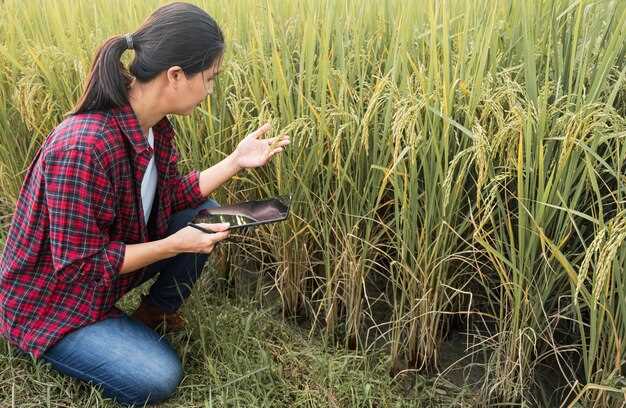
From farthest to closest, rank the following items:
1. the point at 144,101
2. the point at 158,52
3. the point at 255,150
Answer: the point at 255,150
the point at 144,101
the point at 158,52

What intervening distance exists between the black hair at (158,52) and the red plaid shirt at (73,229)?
57 millimetres

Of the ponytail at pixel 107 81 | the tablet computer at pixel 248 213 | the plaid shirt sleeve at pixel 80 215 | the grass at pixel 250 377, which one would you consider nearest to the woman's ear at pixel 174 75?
the ponytail at pixel 107 81

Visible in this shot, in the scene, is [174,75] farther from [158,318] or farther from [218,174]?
[158,318]

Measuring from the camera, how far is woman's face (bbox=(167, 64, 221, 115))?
5.02 feet

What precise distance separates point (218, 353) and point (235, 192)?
546 millimetres

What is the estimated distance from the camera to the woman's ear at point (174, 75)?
150cm

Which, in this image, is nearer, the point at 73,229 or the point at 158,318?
the point at 73,229

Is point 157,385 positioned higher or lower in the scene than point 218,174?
lower

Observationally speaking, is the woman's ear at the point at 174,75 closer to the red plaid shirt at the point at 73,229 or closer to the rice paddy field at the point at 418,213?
the red plaid shirt at the point at 73,229

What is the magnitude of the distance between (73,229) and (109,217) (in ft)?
0.32

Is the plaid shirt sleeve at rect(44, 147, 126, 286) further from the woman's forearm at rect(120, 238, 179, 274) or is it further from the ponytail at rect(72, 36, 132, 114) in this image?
the ponytail at rect(72, 36, 132, 114)

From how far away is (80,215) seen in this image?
1.50 metres

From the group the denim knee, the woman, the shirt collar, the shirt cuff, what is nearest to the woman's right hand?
the woman

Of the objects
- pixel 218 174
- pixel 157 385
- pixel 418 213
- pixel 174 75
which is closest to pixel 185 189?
pixel 218 174
